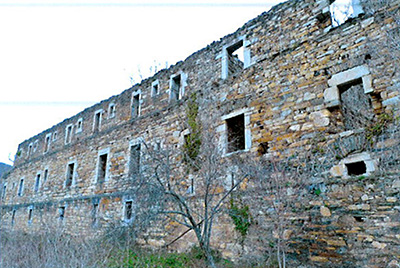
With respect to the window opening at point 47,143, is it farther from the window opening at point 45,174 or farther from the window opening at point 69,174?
the window opening at point 69,174

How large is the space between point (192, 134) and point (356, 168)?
441 centimetres

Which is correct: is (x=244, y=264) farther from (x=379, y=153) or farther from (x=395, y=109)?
(x=395, y=109)

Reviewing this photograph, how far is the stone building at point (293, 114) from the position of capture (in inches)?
191

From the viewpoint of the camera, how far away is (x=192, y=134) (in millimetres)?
8195

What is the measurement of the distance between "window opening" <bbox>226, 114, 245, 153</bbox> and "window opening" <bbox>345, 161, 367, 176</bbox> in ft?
9.77

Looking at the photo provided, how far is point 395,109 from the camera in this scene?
4898 millimetres

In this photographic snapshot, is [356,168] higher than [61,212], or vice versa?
[356,168]

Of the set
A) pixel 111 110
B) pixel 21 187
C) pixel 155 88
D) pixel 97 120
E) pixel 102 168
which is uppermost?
pixel 155 88

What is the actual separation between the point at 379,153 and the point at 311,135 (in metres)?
1.28

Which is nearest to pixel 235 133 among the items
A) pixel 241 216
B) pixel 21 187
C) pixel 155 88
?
pixel 241 216

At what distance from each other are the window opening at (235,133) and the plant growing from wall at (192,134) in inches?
35.9

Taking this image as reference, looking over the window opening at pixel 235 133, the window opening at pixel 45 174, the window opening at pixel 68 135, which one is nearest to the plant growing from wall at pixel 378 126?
the window opening at pixel 235 133

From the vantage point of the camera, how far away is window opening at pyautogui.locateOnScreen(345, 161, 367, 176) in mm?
5119

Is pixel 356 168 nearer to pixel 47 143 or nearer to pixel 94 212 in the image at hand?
pixel 94 212
